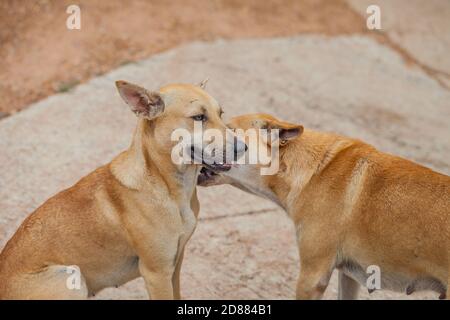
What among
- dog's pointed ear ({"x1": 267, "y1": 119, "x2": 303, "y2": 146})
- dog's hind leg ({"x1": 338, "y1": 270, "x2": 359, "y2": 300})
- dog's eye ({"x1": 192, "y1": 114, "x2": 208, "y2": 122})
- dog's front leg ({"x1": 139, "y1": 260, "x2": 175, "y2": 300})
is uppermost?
dog's eye ({"x1": 192, "y1": 114, "x2": 208, "y2": 122})

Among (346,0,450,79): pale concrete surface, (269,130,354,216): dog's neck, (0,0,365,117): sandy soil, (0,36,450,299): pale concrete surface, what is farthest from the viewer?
(346,0,450,79): pale concrete surface

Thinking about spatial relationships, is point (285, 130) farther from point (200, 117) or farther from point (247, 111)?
point (247, 111)

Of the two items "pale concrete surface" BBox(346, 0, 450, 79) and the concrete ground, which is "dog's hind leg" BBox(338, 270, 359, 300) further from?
"pale concrete surface" BBox(346, 0, 450, 79)

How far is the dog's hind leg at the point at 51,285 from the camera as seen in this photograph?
5.00 m

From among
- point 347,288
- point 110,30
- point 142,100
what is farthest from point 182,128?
point 110,30

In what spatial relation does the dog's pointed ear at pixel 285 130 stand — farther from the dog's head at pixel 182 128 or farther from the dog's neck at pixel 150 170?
the dog's neck at pixel 150 170

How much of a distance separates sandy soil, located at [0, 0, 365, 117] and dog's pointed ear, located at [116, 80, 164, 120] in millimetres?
3913

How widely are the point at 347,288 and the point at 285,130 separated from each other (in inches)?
54.6

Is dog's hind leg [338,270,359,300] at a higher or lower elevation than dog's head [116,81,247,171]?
lower

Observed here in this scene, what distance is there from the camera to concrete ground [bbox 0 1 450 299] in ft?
22.5

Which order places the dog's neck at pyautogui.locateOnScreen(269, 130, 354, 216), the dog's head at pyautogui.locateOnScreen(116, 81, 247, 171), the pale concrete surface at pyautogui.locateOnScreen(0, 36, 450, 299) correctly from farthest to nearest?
1. the pale concrete surface at pyautogui.locateOnScreen(0, 36, 450, 299)
2. the dog's neck at pyautogui.locateOnScreen(269, 130, 354, 216)
3. the dog's head at pyautogui.locateOnScreen(116, 81, 247, 171)

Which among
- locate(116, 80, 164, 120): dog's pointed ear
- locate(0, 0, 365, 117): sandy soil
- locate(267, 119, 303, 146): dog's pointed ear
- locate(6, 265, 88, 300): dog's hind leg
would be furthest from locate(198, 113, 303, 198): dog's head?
locate(0, 0, 365, 117): sandy soil

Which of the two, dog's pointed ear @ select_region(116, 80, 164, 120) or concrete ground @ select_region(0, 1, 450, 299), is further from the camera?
concrete ground @ select_region(0, 1, 450, 299)

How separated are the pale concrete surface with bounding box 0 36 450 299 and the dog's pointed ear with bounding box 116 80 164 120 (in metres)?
1.98
